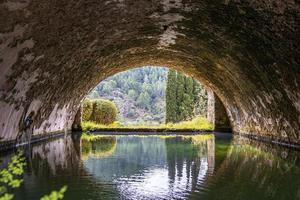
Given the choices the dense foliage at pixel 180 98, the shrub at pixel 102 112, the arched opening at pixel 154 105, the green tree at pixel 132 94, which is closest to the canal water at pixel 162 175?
the arched opening at pixel 154 105

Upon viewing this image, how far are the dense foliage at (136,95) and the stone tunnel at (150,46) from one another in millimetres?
46651

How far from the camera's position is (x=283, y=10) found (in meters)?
6.58

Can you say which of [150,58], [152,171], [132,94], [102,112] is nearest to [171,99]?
[102,112]

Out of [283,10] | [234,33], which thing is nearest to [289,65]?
[234,33]

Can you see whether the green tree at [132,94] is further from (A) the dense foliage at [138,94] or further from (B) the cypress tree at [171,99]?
(B) the cypress tree at [171,99]

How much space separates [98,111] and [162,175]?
1952 centimetres

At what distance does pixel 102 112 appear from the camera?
2659cm

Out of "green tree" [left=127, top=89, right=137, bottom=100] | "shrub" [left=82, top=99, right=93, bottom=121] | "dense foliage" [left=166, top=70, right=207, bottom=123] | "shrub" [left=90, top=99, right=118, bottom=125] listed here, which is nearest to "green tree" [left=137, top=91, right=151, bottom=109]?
"green tree" [left=127, top=89, right=137, bottom=100]

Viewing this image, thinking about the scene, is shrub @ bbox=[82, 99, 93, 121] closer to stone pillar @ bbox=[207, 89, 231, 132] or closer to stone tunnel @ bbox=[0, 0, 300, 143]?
stone pillar @ bbox=[207, 89, 231, 132]

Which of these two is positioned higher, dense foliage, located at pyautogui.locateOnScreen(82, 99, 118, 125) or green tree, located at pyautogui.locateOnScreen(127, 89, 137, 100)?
green tree, located at pyautogui.locateOnScreen(127, 89, 137, 100)

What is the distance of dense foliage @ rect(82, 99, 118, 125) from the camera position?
26281mm

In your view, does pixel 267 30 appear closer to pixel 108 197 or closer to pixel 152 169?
pixel 152 169

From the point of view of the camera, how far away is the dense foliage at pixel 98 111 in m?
26.3

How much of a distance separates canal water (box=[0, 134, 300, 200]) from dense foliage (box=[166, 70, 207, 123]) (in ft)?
78.6
